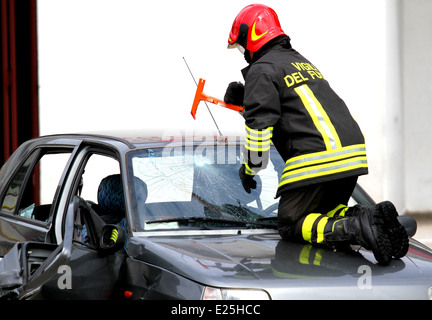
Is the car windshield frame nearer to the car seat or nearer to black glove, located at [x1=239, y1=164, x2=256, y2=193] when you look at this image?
black glove, located at [x1=239, y1=164, x2=256, y2=193]

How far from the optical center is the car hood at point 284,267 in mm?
3252

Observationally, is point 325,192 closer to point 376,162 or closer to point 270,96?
point 270,96

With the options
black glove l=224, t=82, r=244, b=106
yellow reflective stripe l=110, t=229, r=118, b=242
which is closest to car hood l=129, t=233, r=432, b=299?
yellow reflective stripe l=110, t=229, r=118, b=242

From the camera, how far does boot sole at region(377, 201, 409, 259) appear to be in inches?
141

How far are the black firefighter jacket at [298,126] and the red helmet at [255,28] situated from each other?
0.52 ft

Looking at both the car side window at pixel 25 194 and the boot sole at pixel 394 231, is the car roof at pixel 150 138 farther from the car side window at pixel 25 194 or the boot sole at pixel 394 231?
the boot sole at pixel 394 231

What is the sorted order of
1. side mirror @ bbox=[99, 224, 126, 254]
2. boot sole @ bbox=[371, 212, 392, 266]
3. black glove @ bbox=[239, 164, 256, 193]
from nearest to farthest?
boot sole @ bbox=[371, 212, 392, 266] → side mirror @ bbox=[99, 224, 126, 254] → black glove @ bbox=[239, 164, 256, 193]

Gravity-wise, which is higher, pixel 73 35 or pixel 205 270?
Answer: pixel 73 35

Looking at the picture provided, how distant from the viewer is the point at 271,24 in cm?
427

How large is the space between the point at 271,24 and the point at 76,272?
1699mm

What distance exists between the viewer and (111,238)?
12.2 ft

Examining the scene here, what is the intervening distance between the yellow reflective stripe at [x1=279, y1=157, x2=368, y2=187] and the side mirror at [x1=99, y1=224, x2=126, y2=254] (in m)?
0.91

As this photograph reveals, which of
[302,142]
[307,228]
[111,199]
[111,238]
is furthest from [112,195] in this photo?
[307,228]
